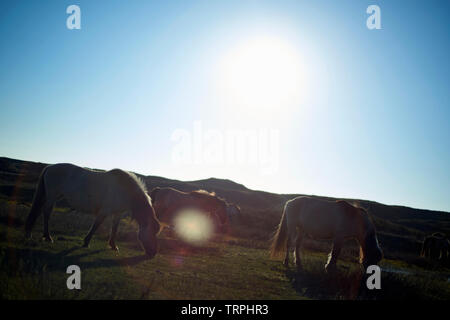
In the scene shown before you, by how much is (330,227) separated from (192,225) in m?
9.88

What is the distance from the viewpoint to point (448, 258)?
25594mm

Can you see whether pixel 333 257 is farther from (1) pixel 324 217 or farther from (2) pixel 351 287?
(2) pixel 351 287

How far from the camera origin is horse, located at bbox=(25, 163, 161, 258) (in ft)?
33.4

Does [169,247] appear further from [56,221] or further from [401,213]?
[401,213]

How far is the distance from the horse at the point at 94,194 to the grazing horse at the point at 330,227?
6.26m

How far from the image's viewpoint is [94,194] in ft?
33.9

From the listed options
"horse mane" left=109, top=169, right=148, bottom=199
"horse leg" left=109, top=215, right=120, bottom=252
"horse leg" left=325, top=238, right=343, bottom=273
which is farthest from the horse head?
"horse leg" left=325, top=238, right=343, bottom=273

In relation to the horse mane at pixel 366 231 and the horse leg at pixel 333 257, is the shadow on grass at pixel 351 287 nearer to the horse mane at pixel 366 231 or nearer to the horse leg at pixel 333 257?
the horse leg at pixel 333 257

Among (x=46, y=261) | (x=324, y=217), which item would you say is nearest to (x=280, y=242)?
(x=324, y=217)

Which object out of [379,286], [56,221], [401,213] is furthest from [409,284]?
[401,213]

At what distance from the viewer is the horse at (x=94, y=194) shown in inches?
401

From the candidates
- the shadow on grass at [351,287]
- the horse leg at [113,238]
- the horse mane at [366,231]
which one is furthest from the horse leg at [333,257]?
the horse leg at [113,238]

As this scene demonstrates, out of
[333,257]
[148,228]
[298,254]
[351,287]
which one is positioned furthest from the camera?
[298,254]
